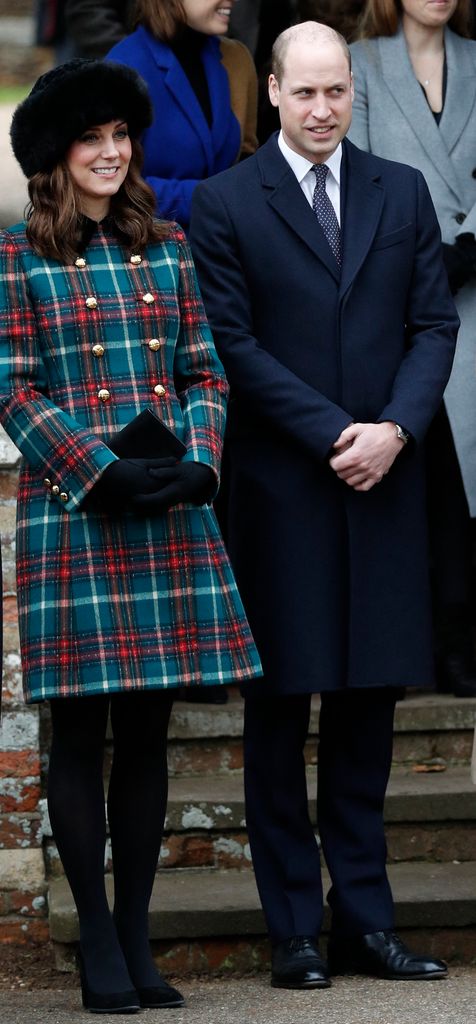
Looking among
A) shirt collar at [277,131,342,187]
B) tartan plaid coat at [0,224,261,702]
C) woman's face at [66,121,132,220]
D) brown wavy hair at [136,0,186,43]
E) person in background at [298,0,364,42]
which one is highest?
person in background at [298,0,364,42]

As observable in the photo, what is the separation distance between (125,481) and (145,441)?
0.10m

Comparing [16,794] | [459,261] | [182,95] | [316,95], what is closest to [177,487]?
[316,95]

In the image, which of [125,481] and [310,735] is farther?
[310,735]

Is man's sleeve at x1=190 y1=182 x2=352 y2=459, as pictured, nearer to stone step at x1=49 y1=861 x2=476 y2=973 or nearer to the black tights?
the black tights

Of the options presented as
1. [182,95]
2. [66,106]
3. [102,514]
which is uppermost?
[182,95]

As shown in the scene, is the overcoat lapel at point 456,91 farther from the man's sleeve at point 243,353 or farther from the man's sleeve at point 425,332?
the man's sleeve at point 243,353

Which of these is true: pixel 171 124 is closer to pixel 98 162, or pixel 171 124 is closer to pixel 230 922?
pixel 98 162

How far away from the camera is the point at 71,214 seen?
12.5 ft

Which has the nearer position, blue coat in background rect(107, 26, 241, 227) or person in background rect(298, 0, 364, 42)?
blue coat in background rect(107, 26, 241, 227)

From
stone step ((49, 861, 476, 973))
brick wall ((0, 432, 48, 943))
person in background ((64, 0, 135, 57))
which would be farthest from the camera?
person in background ((64, 0, 135, 57))

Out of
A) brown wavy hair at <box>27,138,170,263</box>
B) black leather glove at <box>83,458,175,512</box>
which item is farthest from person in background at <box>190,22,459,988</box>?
black leather glove at <box>83,458,175,512</box>

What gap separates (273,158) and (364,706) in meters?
1.24

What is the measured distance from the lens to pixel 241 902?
4543 millimetres

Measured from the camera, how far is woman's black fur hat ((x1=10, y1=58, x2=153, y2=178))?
12.4 ft
